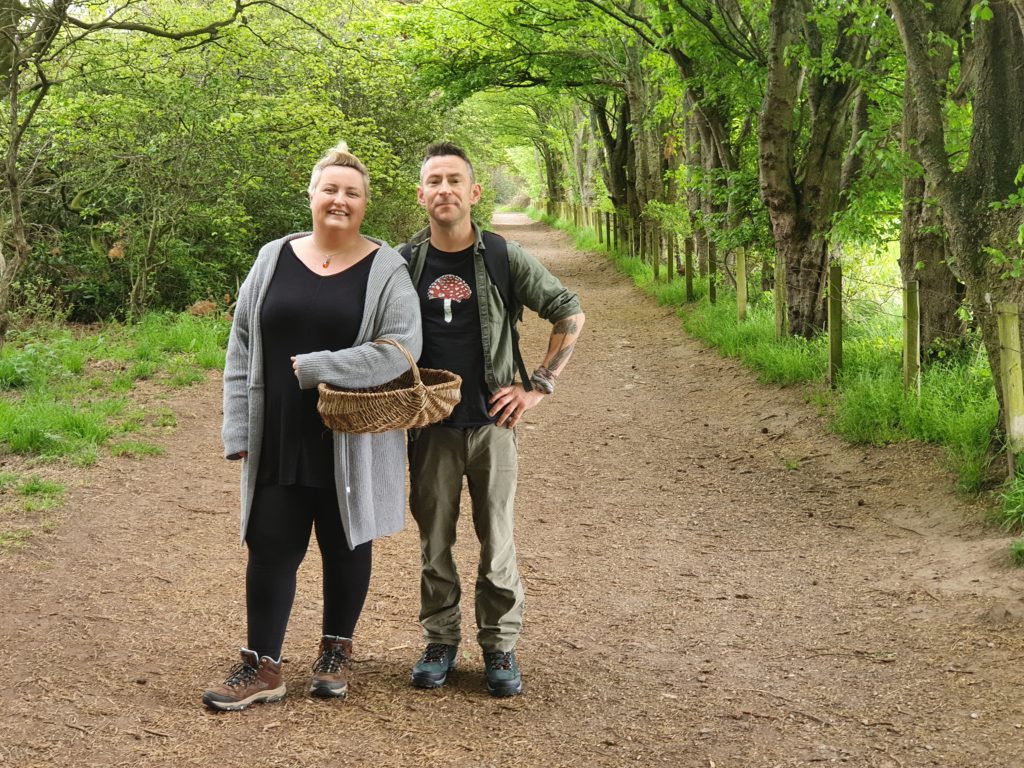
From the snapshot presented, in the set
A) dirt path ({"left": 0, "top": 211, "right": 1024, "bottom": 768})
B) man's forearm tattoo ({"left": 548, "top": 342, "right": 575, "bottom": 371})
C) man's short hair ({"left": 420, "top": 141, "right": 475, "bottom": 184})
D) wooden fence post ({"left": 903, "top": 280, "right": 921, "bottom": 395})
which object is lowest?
dirt path ({"left": 0, "top": 211, "right": 1024, "bottom": 768})

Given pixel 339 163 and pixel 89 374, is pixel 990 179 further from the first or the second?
pixel 89 374

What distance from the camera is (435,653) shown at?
387cm

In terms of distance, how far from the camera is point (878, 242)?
30.3 feet

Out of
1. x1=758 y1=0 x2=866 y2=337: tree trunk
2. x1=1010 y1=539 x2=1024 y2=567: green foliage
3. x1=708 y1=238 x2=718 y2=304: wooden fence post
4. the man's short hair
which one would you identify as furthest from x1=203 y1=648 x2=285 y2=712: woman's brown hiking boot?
x1=708 y1=238 x2=718 y2=304: wooden fence post

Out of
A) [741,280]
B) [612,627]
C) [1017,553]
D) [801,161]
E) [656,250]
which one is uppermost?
[801,161]

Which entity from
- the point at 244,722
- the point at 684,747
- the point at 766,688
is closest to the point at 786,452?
the point at 766,688

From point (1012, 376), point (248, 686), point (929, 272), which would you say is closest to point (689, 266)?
point (929, 272)

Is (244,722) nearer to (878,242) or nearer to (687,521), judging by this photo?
(687,521)

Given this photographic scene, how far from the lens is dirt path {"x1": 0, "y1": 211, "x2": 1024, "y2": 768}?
3393 millimetres

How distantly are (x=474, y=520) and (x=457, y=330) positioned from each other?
0.74 meters

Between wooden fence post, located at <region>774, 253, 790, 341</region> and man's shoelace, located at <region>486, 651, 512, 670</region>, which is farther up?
wooden fence post, located at <region>774, 253, 790, 341</region>

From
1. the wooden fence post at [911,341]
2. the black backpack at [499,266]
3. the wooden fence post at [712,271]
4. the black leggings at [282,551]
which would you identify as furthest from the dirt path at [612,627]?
the wooden fence post at [712,271]

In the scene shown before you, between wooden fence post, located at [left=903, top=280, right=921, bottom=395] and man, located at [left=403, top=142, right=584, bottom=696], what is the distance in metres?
4.45

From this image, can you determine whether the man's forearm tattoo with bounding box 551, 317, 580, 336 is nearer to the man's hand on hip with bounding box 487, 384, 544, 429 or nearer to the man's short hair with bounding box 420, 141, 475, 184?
the man's hand on hip with bounding box 487, 384, 544, 429
